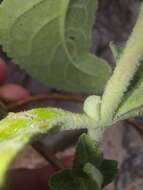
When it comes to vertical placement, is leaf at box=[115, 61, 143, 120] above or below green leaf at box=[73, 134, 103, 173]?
above

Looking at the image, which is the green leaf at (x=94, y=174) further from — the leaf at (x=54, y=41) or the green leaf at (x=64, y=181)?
the leaf at (x=54, y=41)

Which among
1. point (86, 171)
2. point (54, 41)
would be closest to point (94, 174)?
point (86, 171)

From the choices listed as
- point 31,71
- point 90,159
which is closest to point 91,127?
point 90,159

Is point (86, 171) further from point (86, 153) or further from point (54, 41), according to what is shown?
point (54, 41)

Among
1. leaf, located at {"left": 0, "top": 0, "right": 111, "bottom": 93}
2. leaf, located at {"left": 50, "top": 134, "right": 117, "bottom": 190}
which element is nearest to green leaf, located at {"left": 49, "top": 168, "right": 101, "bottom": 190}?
leaf, located at {"left": 50, "top": 134, "right": 117, "bottom": 190}

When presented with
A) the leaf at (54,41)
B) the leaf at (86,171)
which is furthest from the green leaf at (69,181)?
the leaf at (54,41)

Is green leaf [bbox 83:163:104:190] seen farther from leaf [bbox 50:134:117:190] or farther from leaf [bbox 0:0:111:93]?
leaf [bbox 0:0:111:93]
